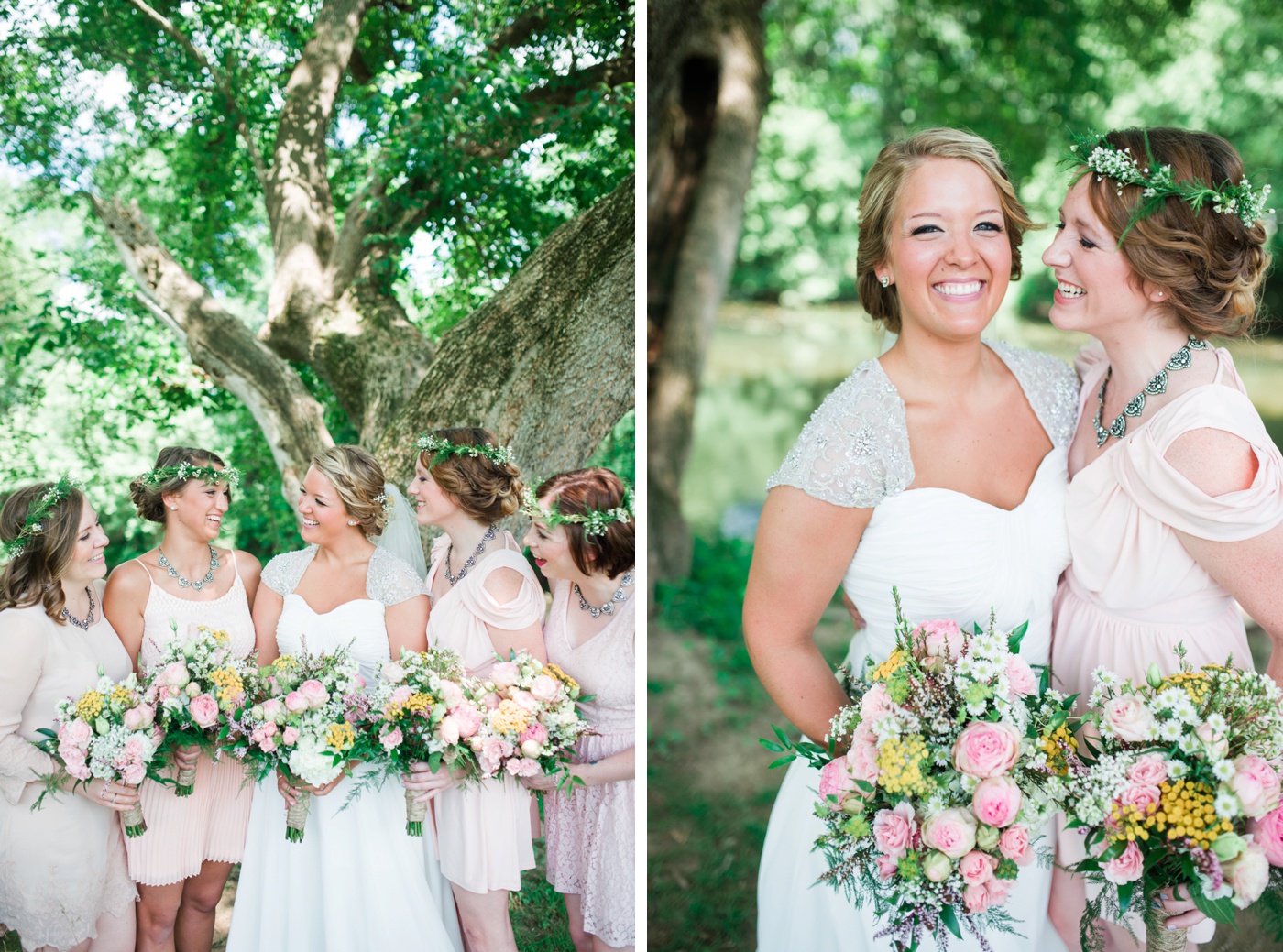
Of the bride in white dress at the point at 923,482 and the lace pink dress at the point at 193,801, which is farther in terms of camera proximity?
the lace pink dress at the point at 193,801

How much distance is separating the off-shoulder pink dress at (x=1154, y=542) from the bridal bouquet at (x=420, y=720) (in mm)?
1760

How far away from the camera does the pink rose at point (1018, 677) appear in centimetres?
226

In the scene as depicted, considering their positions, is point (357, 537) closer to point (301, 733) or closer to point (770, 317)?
point (301, 733)

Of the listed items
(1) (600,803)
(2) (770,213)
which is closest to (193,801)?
(1) (600,803)

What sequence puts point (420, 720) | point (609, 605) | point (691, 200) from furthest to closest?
point (691, 200) < point (609, 605) < point (420, 720)

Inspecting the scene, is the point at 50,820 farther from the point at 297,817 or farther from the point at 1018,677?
the point at 1018,677

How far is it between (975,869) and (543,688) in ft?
4.45

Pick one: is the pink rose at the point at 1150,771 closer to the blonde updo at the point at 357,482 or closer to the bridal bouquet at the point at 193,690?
the blonde updo at the point at 357,482

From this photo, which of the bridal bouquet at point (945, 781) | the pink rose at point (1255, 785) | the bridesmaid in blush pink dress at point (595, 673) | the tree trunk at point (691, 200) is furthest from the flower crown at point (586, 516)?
the tree trunk at point (691, 200)

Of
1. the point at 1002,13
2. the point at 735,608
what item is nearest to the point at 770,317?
the point at 1002,13

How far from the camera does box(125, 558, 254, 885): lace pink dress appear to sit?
3.01 meters

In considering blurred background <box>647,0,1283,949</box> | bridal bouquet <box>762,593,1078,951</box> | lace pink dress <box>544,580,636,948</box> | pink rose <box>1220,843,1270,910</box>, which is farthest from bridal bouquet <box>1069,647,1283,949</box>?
lace pink dress <box>544,580,636,948</box>

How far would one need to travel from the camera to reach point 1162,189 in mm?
2391

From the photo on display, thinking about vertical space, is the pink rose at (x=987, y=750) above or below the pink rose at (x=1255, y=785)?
above
